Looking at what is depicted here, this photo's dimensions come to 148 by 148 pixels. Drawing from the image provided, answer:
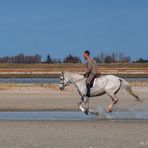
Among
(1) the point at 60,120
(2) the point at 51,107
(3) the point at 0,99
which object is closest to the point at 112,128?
(1) the point at 60,120

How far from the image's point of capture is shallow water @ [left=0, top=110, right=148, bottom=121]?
25.7 metres

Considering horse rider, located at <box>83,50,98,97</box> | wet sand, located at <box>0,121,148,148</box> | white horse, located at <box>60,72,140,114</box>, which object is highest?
horse rider, located at <box>83,50,98,97</box>

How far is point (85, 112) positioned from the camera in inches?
1049

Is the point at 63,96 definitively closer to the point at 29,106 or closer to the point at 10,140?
the point at 29,106

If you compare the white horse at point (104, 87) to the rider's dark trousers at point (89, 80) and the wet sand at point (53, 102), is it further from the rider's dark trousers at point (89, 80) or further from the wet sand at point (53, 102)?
the wet sand at point (53, 102)

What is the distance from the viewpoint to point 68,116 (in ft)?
89.0

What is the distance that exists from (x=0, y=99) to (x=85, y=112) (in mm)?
11067

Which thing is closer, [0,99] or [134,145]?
[134,145]

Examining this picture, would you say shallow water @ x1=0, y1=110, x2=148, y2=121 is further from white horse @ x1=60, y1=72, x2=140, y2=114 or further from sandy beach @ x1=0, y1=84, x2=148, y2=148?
sandy beach @ x1=0, y1=84, x2=148, y2=148

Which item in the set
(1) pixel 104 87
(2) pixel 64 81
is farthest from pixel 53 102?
(1) pixel 104 87

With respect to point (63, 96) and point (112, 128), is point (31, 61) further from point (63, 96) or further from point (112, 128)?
point (112, 128)

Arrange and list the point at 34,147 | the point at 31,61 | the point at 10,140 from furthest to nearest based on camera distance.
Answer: the point at 31,61 → the point at 10,140 → the point at 34,147

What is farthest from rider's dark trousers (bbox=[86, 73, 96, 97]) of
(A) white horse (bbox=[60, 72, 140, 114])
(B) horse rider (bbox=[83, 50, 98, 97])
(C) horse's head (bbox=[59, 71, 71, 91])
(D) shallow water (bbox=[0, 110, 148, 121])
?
(C) horse's head (bbox=[59, 71, 71, 91])

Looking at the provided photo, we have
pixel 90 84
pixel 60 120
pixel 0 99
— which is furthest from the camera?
pixel 0 99
